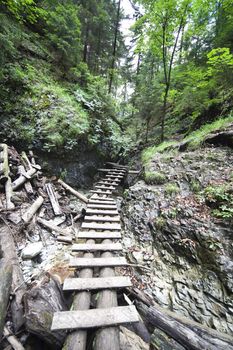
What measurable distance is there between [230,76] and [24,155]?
8232 mm

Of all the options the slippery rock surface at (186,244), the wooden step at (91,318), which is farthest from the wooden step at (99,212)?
the wooden step at (91,318)

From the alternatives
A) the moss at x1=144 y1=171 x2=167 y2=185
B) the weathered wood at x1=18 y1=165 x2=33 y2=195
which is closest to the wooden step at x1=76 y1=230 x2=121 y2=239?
the moss at x1=144 y1=171 x2=167 y2=185

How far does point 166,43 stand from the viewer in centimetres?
958

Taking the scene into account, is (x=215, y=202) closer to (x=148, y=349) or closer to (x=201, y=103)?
(x=148, y=349)

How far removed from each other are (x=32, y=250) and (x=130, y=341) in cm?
265

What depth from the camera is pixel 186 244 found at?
3.58m

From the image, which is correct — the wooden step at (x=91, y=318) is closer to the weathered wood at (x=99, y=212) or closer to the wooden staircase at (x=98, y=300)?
the wooden staircase at (x=98, y=300)

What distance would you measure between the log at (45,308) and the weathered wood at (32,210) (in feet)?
6.54

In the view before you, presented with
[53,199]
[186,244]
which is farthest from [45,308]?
[53,199]

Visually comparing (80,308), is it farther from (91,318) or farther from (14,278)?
(14,278)

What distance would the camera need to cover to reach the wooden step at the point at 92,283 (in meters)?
2.51

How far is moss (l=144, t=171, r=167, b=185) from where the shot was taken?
5.75 metres

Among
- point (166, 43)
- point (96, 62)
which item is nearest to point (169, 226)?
point (166, 43)

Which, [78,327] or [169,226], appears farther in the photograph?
[169,226]
